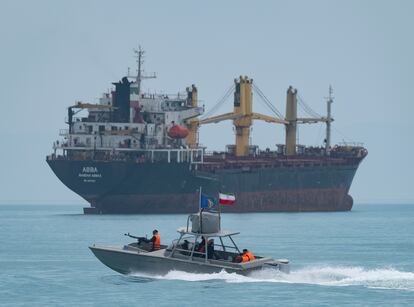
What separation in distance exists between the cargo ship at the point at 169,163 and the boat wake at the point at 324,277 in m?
67.8

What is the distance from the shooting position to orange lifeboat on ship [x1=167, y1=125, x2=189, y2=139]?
405ft

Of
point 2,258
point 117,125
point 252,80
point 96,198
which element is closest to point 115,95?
point 117,125

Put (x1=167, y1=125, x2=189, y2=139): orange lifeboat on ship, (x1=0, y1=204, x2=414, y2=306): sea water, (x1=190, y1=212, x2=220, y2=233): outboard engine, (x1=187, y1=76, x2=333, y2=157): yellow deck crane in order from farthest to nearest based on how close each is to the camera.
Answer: (x1=187, y1=76, x2=333, y2=157): yellow deck crane
(x1=167, y1=125, x2=189, y2=139): orange lifeboat on ship
(x1=190, y1=212, x2=220, y2=233): outboard engine
(x1=0, y1=204, x2=414, y2=306): sea water

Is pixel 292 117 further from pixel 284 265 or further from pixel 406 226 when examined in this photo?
pixel 284 265

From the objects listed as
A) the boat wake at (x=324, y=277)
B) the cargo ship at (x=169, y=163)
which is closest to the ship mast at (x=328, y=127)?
the cargo ship at (x=169, y=163)

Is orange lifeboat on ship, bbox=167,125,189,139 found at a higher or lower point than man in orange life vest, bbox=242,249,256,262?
higher

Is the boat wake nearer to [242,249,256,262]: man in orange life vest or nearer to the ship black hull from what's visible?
[242,249,256,262]: man in orange life vest

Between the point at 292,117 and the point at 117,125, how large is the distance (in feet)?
101

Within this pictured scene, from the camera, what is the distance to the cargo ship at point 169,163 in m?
121

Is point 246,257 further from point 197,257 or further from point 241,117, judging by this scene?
point 241,117

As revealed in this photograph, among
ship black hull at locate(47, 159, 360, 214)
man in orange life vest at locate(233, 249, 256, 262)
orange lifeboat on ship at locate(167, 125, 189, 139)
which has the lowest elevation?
man in orange life vest at locate(233, 249, 256, 262)

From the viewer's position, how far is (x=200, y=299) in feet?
159

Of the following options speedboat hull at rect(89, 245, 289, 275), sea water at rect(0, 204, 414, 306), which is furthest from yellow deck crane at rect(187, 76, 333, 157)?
speedboat hull at rect(89, 245, 289, 275)

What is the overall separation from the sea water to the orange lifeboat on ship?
2657cm
